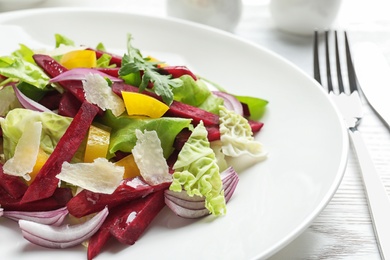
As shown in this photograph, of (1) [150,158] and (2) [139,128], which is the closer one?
(1) [150,158]

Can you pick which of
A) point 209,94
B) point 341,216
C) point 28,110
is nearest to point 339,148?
point 341,216

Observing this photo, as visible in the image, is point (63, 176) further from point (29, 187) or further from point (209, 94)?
point (209, 94)

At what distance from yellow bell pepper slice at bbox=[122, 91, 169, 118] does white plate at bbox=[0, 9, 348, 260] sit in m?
0.39

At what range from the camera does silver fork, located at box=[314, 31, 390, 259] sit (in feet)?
6.79

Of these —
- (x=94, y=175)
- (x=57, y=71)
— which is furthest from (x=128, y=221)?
(x=57, y=71)

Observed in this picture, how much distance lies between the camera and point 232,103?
2525mm

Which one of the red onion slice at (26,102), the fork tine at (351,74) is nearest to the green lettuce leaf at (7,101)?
the red onion slice at (26,102)

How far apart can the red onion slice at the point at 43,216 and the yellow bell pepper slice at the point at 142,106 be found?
46cm

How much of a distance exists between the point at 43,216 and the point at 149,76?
2.18ft

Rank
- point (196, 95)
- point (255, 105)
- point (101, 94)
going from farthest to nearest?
point (255, 105)
point (196, 95)
point (101, 94)

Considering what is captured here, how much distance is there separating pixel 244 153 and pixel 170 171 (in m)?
0.34

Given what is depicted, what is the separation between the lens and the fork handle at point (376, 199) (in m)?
2.03

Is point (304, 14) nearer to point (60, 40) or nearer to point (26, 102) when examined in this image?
point (60, 40)

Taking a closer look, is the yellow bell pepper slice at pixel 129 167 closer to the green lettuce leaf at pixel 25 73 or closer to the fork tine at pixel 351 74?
the green lettuce leaf at pixel 25 73
